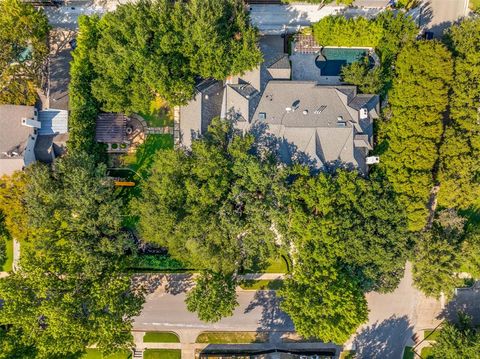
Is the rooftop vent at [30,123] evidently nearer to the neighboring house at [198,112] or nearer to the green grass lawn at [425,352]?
the neighboring house at [198,112]

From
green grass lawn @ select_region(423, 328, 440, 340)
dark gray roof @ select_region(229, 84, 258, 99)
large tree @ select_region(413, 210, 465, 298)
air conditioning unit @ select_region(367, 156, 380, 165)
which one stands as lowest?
green grass lawn @ select_region(423, 328, 440, 340)

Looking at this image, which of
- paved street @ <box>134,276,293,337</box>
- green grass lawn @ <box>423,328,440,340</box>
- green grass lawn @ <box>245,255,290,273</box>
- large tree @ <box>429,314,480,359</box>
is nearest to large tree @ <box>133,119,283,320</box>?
green grass lawn @ <box>245,255,290,273</box>

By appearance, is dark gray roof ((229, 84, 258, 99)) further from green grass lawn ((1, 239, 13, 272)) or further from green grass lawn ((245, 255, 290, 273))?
green grass lawn ((1, 239, 13, 272))

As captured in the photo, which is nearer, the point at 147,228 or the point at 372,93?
the point at 147,228

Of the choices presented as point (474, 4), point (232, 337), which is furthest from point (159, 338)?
point (474, 4)

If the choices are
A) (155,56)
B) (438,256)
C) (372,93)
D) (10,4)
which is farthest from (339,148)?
(10,4)

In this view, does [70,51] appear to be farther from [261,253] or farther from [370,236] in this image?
[370,236]

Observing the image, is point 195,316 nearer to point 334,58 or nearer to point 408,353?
point 408,353

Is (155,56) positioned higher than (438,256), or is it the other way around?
(155,56)
